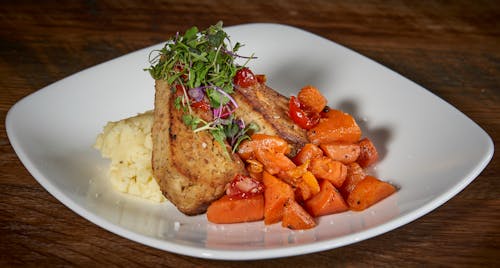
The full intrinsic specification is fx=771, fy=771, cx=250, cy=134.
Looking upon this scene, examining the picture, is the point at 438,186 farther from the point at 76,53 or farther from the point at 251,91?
the point at 76,53

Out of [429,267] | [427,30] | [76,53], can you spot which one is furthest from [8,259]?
[427,30]

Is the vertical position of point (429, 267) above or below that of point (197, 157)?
below

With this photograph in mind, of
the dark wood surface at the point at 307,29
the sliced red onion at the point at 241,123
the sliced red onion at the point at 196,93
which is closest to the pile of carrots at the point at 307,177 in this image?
the sliced red onion at the point at 241,123

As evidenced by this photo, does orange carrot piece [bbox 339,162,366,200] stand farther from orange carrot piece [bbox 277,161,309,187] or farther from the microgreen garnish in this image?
the microgreen garnish

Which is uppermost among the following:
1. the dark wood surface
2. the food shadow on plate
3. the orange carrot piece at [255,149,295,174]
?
the orange carrot piece at [255,149,295,174]

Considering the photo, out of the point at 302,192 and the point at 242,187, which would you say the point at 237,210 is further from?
the point at 302,192

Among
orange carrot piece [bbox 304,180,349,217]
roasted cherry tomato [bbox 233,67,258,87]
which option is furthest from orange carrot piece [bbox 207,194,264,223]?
roasted cherry tomato [bbox 233,67,258,87]
